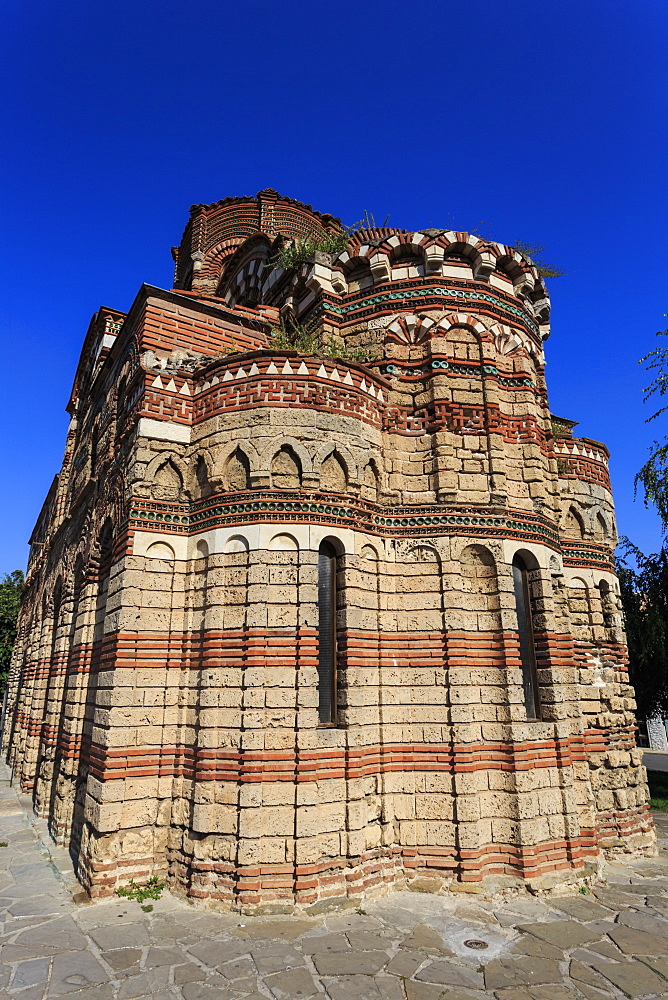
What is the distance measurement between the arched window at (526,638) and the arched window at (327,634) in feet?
8.62

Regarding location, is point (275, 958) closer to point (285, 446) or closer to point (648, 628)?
point (285, 446)

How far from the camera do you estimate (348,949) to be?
17.8 feet

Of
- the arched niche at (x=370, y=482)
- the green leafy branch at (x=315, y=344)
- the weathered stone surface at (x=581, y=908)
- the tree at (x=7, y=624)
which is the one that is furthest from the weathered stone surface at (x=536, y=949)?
the tree at (x=7, y=624)

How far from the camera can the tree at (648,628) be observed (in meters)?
15.0

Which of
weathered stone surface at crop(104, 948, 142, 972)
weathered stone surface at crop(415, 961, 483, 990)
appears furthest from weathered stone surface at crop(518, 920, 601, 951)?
weathered stone surface at crop(104, 948, 142, 972)

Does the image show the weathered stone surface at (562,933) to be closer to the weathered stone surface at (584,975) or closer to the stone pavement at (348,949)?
the stone pavement at (348,949)

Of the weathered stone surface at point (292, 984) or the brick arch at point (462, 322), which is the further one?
the brick arch at point (462, 322)

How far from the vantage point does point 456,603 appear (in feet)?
25.2

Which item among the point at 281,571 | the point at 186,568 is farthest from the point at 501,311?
the point at 186,568

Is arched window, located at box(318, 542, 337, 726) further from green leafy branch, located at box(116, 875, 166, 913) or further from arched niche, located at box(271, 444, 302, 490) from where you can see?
green leafy branch, located at box(116, 875, 166, 913)

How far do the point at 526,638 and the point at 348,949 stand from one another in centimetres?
433

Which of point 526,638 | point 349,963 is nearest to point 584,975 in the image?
point 349,963

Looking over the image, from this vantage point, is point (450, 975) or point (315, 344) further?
point (315, 344)

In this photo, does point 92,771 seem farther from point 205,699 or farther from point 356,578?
point 356,578
